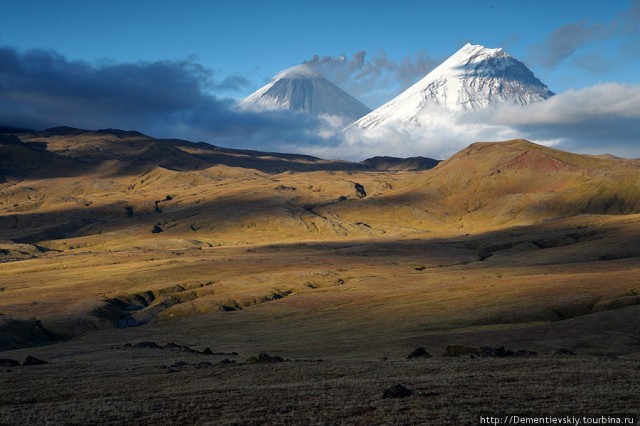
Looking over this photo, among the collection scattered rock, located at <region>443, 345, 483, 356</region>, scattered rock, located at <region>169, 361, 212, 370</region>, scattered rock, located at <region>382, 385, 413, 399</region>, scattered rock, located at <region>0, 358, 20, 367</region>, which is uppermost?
scattered rock, located at <region>382, 385, 413, 399</region>

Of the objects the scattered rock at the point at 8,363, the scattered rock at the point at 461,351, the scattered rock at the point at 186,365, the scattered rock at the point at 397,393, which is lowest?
the scattered rock at the point at 8,363

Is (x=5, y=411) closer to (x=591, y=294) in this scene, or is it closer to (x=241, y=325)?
(x=241, y=325)

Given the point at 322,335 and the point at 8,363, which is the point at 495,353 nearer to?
the point at 322,335

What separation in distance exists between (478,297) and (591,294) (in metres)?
17.2

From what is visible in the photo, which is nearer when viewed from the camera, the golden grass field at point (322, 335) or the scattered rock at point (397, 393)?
the golden grass field at point (322, 335)

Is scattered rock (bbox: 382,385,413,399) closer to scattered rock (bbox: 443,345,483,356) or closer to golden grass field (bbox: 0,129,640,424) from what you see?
golden grass field (bbox: 0,129,640,424)

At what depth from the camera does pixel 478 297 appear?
107 m

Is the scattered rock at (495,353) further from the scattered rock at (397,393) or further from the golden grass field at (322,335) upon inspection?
the scattered rock at (397,393)

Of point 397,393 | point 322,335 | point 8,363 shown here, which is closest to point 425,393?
point 397,393

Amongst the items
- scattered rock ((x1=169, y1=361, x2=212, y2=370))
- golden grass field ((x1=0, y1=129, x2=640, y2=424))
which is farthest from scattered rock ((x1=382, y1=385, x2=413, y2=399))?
scattered rock ((x1=169, y1=361, x2=212, y2=370))

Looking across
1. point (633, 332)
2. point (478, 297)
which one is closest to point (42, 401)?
point (633, 332)

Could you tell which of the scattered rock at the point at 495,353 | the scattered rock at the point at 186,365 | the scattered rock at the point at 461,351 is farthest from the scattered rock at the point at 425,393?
the scattered rock at the point at 186,365

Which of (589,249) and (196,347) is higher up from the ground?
(589,249)

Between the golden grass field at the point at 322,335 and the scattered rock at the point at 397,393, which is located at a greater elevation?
the scattered rock at the point at 397,393
